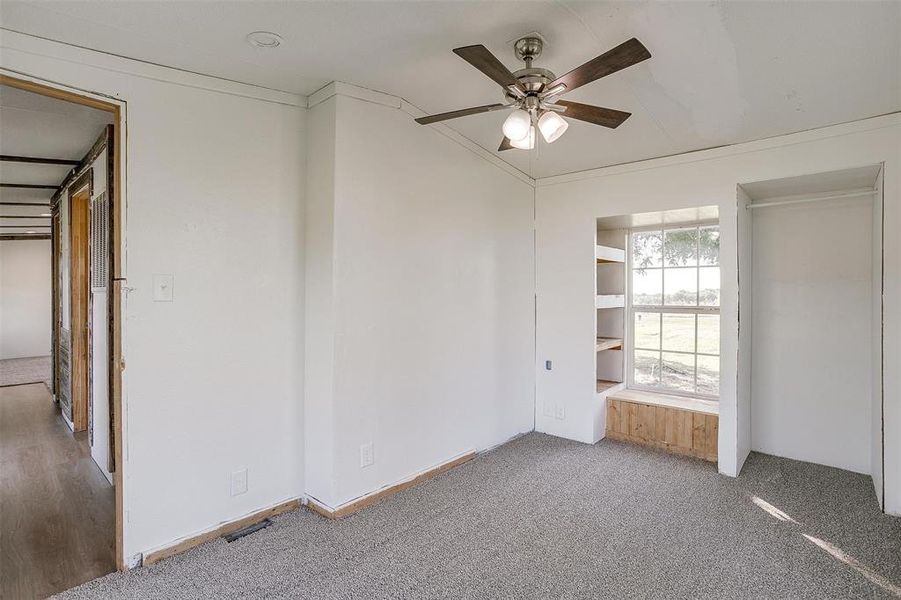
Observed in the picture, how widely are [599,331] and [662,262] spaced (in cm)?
92

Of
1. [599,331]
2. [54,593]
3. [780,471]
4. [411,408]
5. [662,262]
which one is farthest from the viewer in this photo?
[599,331]

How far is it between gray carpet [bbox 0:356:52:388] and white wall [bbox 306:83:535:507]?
6041 mm

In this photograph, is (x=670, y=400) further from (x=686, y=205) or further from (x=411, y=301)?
(x=411, y=301)

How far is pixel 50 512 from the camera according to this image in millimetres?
2805

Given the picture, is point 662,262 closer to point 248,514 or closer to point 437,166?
point 437,166

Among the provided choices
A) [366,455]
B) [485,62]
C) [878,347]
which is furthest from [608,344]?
[485,62]

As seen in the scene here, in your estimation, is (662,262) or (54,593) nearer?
(54,593)

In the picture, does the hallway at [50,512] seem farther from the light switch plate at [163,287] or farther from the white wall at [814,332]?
the white wall at [814,332]

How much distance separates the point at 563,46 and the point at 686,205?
1911mm

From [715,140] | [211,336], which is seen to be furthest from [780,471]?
[211,336]

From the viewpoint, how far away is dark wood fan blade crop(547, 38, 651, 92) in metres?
1.67

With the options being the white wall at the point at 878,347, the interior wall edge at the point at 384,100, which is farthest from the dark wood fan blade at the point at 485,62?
the white wall at the point at 878,347

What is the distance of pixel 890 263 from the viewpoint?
2752 mm

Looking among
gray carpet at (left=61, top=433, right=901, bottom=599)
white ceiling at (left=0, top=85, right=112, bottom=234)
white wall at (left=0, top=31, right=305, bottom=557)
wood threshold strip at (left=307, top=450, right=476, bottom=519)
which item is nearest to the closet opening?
gray carpet at (left=61, top=433, right=901, bottom=599)
